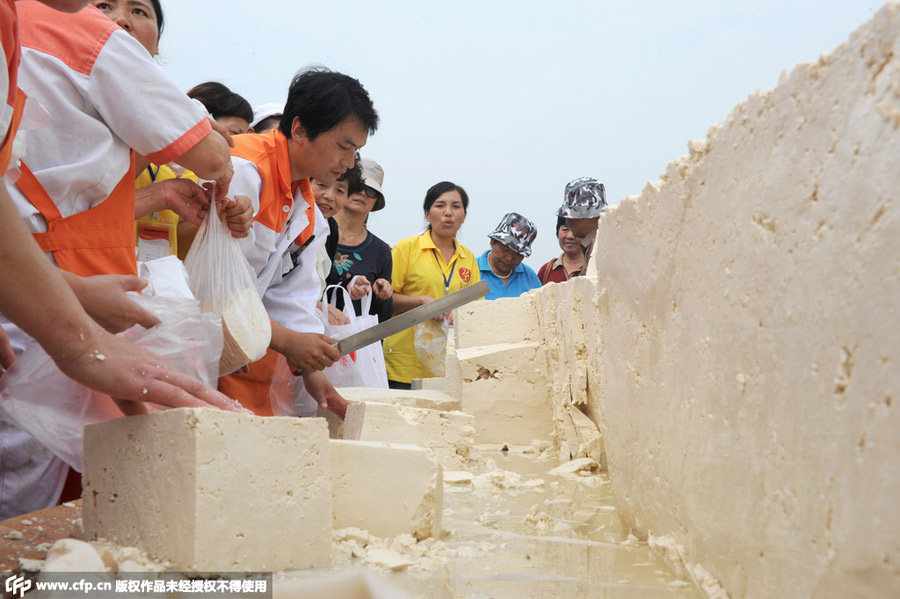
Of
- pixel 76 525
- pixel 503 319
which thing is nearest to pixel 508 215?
pixel 503 319

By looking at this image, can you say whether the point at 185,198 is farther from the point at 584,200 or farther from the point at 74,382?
the point at 584,200

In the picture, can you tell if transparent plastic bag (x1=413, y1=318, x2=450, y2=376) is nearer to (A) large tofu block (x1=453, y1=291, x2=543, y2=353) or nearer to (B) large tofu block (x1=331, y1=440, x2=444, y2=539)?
(A) large tofu block (x1=453, y1=291, x2=543, y2=353)

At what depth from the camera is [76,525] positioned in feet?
6.89

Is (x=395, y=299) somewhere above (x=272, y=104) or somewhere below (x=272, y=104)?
below

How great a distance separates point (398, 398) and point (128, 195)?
7.09ft

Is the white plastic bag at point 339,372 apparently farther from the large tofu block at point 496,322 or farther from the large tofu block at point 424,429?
the large tofu block at point 496,322

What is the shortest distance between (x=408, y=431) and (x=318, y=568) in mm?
1677

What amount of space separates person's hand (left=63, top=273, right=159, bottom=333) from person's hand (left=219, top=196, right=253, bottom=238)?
1.06m

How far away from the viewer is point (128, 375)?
1.74 meters

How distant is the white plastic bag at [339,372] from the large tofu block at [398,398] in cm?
15

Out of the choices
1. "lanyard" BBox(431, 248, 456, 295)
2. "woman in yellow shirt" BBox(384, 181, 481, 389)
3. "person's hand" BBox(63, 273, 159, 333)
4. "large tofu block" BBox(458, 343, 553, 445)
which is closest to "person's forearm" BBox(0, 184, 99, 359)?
"person's hand" BBox(63, 273, 159, 333)

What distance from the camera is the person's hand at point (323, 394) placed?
3874 mm

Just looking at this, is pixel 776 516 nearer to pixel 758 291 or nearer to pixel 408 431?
pixel 758 291

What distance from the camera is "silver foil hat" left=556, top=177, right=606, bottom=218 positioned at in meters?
6.78
